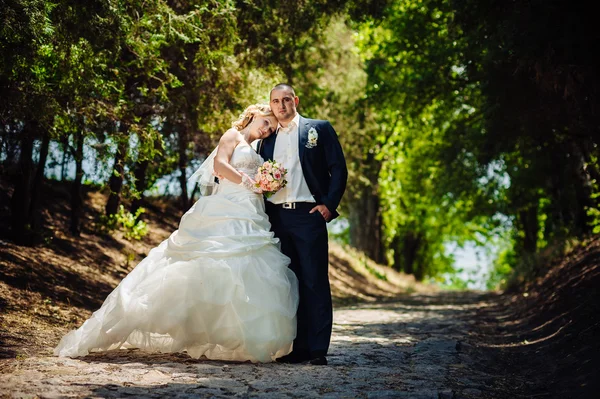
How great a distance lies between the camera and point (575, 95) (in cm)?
981

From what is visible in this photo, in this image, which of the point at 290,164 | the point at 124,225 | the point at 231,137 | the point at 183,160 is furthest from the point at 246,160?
the point at 183,160

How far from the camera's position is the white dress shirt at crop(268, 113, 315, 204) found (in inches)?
292

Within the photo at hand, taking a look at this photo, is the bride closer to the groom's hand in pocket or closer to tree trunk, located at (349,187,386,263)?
the groom's hand in pocket

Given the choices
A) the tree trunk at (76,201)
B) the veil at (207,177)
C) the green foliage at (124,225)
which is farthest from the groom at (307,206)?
the green foliage at (124,225)

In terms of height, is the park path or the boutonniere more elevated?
the boutonniere

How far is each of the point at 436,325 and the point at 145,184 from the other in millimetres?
8158

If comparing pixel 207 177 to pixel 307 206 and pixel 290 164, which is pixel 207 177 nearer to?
pixel 290 164

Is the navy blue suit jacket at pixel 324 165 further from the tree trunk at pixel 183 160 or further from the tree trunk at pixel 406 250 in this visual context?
the tree trunk at pixel 406 250

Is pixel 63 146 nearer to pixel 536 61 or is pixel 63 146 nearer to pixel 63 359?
pixel 63 359

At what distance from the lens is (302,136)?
7.51 meters

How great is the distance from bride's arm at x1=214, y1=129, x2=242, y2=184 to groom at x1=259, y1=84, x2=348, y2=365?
404 millimetres

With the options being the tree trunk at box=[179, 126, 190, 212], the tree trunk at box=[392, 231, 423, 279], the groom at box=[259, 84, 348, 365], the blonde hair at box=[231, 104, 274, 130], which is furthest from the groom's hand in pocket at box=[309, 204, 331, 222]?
the tree trunk at box=[392, 231, 423, 279]

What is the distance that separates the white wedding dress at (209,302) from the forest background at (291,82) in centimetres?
316

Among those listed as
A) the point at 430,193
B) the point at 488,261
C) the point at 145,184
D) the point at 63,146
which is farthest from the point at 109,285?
the point at 488,261
